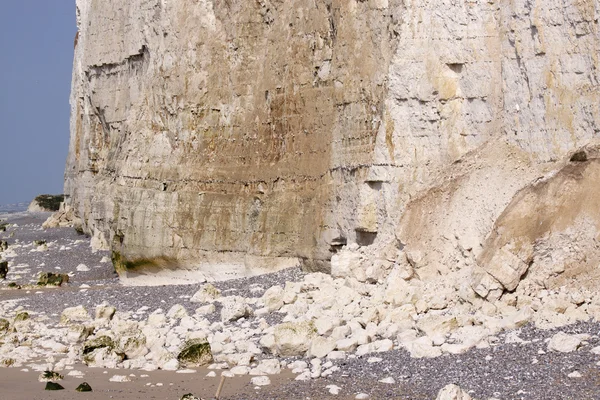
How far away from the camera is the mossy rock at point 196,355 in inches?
448

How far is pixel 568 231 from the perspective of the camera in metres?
11.1

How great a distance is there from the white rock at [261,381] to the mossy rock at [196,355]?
47.1 inches

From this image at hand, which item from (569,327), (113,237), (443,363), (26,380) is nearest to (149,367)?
(26,380)

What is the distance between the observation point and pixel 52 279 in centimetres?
2081

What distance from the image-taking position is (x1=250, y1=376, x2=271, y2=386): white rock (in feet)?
33.4

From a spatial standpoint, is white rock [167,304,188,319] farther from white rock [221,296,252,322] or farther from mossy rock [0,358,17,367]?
mossy rock [0,358,17,367]

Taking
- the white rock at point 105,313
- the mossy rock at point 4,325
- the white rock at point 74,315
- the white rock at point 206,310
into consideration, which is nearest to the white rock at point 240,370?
the white rock at point 206,310

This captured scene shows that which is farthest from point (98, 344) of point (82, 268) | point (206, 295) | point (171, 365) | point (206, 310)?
point (82, 268)

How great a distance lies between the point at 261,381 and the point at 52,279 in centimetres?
1167

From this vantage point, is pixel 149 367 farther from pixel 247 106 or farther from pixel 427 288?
pixel 247 106

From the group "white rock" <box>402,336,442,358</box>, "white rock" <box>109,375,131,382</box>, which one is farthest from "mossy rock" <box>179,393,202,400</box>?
"white rock" <box>402,336,442,358</box>

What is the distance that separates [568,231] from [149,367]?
5.13 metres

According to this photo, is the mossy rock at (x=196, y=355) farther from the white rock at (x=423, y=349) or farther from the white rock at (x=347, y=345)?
the white rock at (x=423, y=349)

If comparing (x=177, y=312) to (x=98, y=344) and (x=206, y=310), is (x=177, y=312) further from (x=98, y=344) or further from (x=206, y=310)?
(x=98, y=344)
